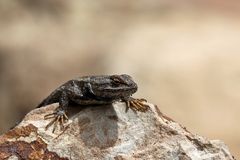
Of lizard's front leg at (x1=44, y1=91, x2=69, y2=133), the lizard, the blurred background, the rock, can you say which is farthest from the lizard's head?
the blurred background

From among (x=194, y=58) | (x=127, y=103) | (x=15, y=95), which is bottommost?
(x=15, y=95)

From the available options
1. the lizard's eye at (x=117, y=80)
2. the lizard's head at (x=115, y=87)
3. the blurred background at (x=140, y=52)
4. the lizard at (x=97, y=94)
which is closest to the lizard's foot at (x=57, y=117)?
the lizard at (x=97, y=94)

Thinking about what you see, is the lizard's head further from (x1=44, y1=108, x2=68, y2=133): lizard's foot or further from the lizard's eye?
(x1=44, y1=108, x2=68, y2=133): lizard's foot

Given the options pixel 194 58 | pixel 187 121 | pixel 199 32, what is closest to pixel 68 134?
pixel 187 121

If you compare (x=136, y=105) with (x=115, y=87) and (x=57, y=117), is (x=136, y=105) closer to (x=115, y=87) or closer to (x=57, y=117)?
(x=115, y=87)

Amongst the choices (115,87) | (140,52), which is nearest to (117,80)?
(115,87)

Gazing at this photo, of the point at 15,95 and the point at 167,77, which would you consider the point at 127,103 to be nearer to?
the point at 167,77

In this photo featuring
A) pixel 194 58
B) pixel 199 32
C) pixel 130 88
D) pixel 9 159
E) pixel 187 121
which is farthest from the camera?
pixel 199 32
